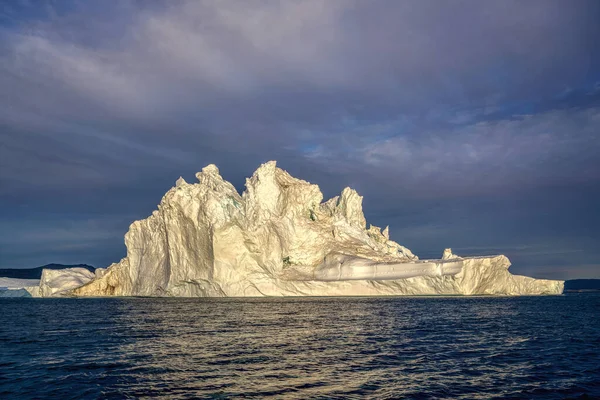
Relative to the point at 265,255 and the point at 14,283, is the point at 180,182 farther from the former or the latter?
the point at 14,283

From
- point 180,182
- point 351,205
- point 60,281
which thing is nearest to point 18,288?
point 60,281

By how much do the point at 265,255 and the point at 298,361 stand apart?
5146 centimetres

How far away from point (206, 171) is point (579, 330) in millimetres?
55129

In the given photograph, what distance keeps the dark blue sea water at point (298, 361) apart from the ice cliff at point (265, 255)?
36129 mm

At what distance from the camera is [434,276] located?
68.0 meters

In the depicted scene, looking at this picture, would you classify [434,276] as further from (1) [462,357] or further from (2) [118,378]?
(2) [118,378]

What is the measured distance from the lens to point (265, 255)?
68.8 metres

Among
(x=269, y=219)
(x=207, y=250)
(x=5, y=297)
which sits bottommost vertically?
(x=5, y=297)

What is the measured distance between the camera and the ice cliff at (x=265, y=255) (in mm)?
66500

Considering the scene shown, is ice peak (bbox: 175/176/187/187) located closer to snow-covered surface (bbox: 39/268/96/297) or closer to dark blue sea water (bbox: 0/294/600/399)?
snow-covered surface (bbox: 39/268/96/297)

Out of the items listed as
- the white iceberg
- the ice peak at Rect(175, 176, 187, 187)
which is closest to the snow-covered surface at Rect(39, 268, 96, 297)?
the white iceberg

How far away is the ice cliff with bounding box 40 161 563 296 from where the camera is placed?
6650 centimetres

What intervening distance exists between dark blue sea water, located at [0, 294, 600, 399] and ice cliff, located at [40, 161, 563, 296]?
3613cm

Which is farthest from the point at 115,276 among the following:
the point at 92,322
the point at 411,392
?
the point at 411,392
